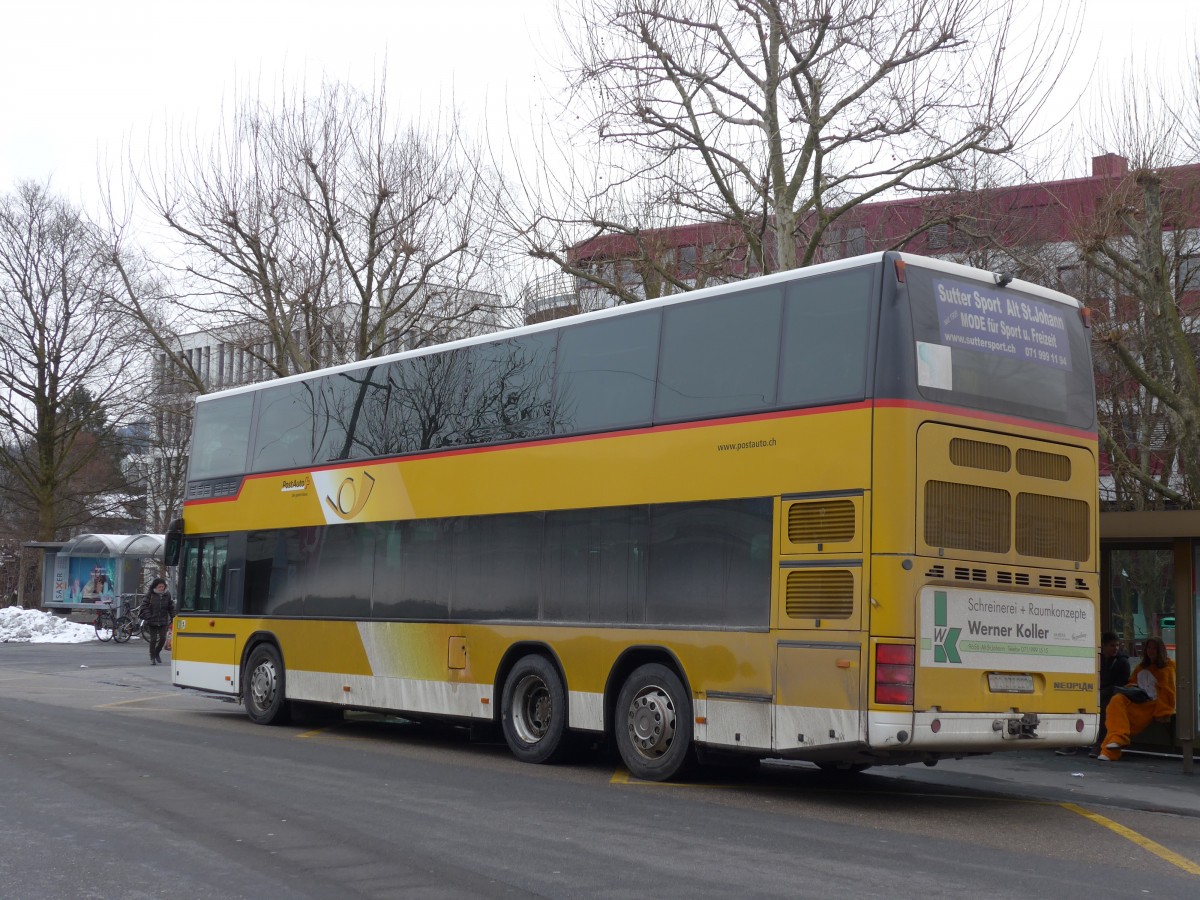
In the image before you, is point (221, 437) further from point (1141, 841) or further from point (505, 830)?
point (1141, 841)

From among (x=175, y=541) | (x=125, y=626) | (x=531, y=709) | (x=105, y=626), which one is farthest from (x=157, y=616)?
(x=531, y=709)

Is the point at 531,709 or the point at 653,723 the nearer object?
the point at 653,723

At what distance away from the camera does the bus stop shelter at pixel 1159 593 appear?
1380 centimetres

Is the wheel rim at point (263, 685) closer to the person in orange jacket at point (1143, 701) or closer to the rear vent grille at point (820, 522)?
the rear vent grille at point (820, 522)

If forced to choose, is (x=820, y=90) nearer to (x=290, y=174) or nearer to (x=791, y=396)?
(x=791, y=396)

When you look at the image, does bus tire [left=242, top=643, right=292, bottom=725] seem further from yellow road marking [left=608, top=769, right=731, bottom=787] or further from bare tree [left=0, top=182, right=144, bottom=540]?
bare tree [left=0, top=182, right=144, bottom=540]

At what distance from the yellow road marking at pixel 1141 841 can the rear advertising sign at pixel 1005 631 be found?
1127 millimetres

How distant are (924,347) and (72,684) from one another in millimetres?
19141

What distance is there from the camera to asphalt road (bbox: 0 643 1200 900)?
297 inches

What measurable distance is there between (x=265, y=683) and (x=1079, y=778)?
1007 cm

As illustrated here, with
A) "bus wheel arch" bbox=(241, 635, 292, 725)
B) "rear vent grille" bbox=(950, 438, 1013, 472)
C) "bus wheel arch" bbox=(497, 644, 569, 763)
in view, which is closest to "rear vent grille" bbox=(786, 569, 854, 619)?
"rear vent grille" bbox=(950, 438, 1013, 472)

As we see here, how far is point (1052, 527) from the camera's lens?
11461 mm

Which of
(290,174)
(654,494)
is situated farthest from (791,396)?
(290,174)

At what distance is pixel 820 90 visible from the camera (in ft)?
65.4
